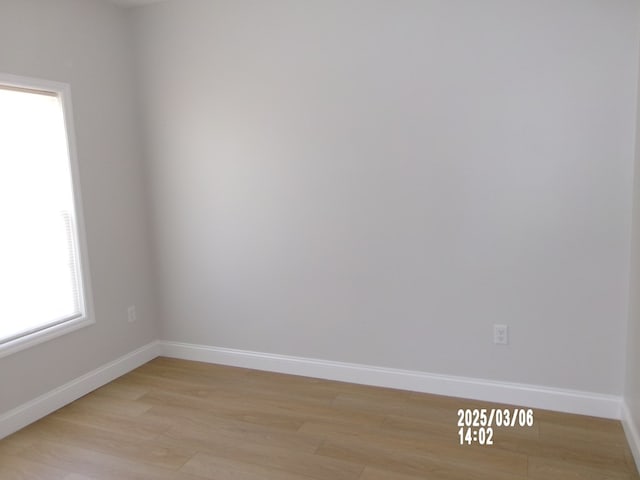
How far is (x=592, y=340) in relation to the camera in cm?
260

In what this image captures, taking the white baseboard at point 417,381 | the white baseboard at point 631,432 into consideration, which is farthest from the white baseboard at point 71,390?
the white baseboard at point 631,432

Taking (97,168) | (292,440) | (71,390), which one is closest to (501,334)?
(292,440)

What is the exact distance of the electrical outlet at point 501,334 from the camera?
276 centimetres

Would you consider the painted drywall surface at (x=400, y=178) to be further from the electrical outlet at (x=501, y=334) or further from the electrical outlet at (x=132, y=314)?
the electrical outlet at (x=132, y=314)

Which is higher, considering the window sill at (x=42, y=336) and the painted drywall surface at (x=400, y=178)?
the painted drywall surface at (x=400, y=178)

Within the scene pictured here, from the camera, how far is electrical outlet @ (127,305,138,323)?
3.50 m

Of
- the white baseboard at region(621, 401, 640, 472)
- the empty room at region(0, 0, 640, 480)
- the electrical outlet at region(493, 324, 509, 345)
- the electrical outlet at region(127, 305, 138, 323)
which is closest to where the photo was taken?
the white baseboard at region(621, 401, 640, 472)

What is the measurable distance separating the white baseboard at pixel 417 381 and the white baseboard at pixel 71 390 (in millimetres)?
222

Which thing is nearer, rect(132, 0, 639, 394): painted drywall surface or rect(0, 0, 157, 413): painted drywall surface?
rect(132, 0, 639, 394): painted drywall surface

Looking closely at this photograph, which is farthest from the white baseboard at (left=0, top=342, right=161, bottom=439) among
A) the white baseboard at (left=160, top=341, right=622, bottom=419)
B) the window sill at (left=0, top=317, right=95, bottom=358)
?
the window sill at (left=0, top=317, right=95, bottom=358)

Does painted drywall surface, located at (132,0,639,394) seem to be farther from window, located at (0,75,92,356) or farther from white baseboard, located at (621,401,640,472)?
window, located at (0,75,92,356)

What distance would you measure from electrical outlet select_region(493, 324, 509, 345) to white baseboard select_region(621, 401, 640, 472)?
65 centimetres

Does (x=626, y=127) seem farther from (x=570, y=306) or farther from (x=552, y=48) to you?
(x=570, y=306)

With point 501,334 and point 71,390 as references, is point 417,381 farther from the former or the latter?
point 71,390
